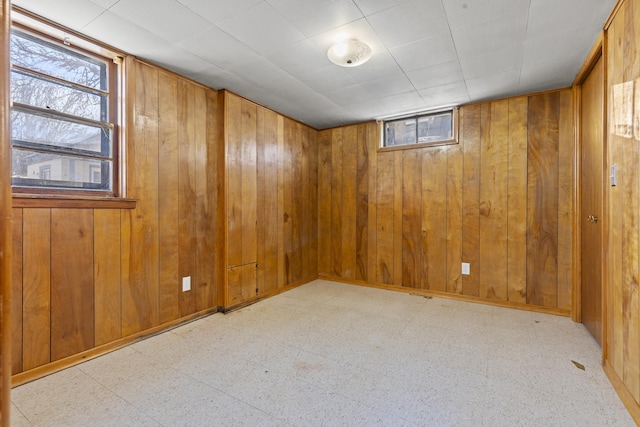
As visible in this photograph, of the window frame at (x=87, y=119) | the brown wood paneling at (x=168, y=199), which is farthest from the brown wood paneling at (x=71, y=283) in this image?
the brown wood paneling at (x=168, y=199)

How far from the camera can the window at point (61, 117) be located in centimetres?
178

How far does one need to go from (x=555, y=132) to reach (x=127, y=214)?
152 inches

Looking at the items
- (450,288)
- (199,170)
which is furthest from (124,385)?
(450,288)

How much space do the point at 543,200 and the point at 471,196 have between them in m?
0.63

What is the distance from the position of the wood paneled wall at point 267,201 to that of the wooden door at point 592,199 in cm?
290

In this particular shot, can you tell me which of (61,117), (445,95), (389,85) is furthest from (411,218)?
(61,117)

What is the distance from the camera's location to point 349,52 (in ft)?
6.79

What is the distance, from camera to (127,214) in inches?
88.1

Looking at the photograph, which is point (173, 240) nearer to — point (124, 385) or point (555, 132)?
point (124, 385)

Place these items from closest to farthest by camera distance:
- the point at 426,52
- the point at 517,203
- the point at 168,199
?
the point at 426,52, the point at 168,199, the point at 517,203

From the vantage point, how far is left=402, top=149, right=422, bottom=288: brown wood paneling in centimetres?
354

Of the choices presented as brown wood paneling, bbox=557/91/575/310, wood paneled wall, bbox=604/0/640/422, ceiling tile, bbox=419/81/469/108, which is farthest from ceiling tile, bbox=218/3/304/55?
brown wood paneling, bbox=557/91/575/310

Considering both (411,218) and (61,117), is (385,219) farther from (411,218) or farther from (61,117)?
(61,117)

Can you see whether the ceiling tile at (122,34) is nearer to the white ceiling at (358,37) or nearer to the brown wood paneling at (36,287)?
the white ceiling at (358,37)
